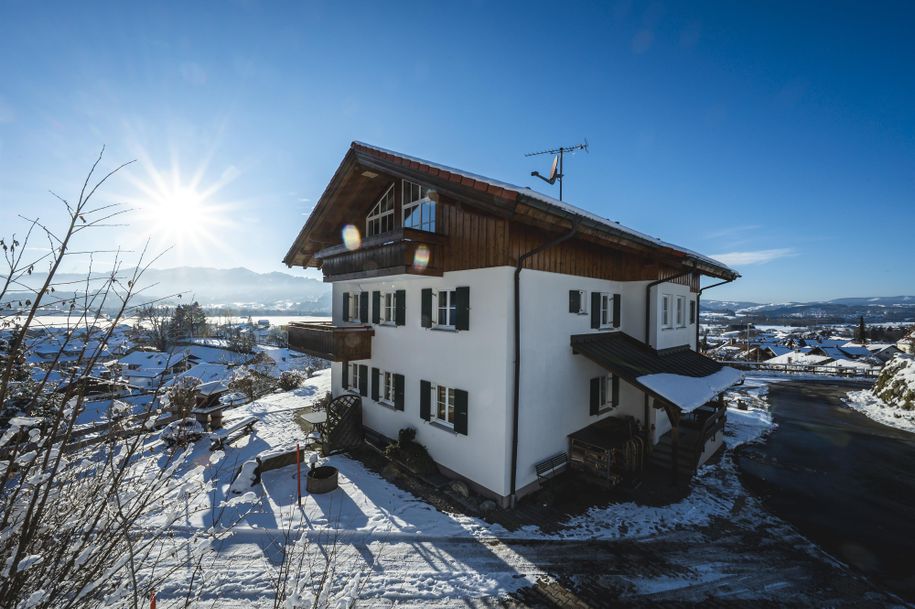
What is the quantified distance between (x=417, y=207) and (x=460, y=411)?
22.1 feet

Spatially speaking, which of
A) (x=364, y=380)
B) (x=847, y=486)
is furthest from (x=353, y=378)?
(x=847, y=486)

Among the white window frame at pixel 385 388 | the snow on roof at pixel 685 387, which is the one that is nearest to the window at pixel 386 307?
the white window frame at pixel 385 388

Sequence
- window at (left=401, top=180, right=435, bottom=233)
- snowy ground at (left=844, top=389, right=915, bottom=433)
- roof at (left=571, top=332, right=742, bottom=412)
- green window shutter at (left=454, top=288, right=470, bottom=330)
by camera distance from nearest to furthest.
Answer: roof at (left=571, top=332, right=742, bottom=412)
green window shutter at (left=454, top=288, right=470, bottom=330)
window at (left=401, top=180, right=435, bottom=233)
snowy ground at (left=844, top=389, right=915, bottom=433)

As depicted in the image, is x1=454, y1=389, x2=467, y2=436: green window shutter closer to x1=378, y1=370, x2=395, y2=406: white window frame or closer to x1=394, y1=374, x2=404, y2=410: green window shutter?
x1=394, y1=374, x2=404, y2=410: green window shutter

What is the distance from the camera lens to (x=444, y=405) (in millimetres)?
11195

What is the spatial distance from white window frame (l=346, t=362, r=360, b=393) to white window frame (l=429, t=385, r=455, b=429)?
5173 millimetres

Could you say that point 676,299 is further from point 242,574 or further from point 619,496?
point 242,574

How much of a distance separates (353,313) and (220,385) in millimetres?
6358

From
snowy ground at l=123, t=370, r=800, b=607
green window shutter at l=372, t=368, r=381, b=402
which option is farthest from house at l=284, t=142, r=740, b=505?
snowy ground at l=123, t=370, r=800, b=607

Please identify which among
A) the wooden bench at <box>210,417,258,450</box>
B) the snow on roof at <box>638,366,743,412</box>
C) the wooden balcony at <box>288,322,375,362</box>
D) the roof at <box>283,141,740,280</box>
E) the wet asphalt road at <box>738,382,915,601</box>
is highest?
the roof at <box>283,141,740,280</box>

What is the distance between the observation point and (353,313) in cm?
1616

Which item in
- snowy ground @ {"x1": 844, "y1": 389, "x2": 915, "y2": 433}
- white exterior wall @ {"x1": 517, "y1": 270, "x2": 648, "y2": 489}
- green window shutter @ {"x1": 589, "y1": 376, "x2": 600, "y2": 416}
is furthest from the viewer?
snowy ground @ {"x1": 844, "y1": 389, "x2": 915, "y2": 433}

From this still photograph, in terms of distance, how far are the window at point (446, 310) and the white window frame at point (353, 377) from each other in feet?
18.6

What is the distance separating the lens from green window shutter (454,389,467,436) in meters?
10.3
